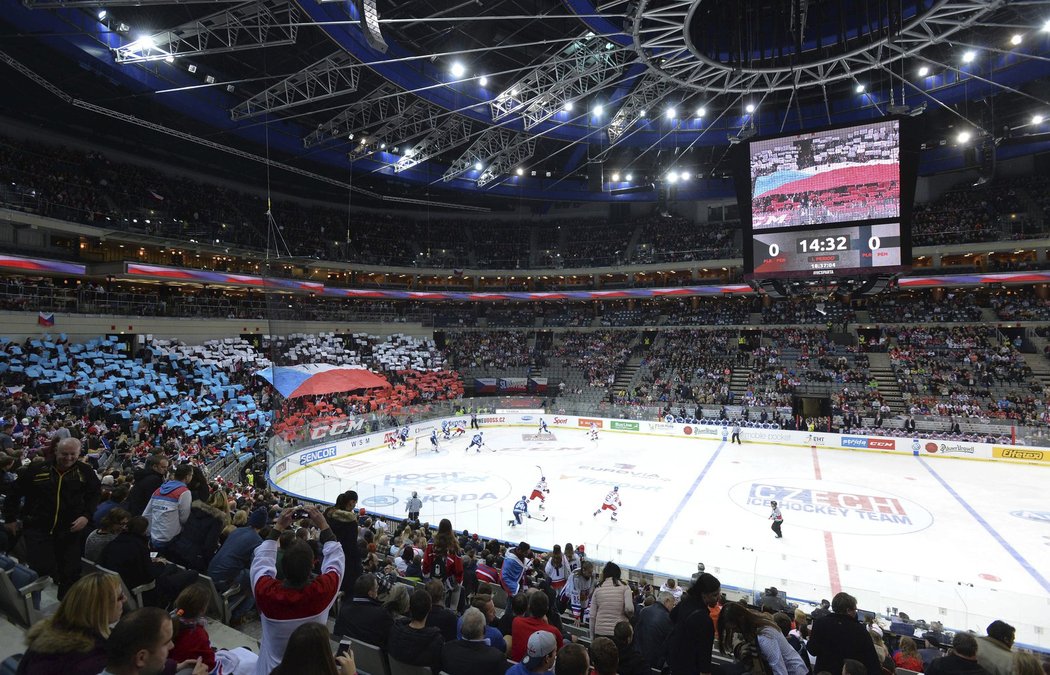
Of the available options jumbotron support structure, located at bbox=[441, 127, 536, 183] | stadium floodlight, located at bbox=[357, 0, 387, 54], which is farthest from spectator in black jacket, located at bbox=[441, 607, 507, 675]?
jumbotron support structure, located at bbox=[441, 127, 536, 183]

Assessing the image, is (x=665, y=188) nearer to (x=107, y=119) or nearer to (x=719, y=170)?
(x=719, y=170)

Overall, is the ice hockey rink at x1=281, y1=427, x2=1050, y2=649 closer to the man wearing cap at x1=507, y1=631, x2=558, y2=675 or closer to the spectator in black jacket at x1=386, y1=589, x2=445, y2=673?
the spectator in black jacket at x1=386, y1=589, x2=445, y2=673

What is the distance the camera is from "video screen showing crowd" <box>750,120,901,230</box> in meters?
18.4

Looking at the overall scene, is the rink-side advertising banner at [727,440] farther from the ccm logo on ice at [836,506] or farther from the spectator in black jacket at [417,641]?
the spectator in black jacket at [417,641]

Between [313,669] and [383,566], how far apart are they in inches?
239

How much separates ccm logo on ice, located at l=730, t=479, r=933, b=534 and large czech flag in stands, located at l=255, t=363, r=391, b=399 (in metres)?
16.0

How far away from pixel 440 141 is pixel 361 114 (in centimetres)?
512

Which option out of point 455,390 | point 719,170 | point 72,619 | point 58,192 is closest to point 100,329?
point 58,192

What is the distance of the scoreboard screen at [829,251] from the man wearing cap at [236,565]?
1891 cm

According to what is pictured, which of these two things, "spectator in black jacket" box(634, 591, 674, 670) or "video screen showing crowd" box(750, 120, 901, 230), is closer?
"spectator in black jacket" box(634, 591, 674, 670)

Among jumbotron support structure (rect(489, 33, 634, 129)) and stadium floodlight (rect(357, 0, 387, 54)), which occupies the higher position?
jumbotron support structure (rect(489, 33, 634, 129))

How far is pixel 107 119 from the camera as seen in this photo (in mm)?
31328

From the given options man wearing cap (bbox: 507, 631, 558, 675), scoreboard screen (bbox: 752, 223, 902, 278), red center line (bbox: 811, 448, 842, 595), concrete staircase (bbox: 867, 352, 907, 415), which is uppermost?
scoreboard screen (bbox: 752, 223, 902, 278)

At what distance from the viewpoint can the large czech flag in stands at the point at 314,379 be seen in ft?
64.0
